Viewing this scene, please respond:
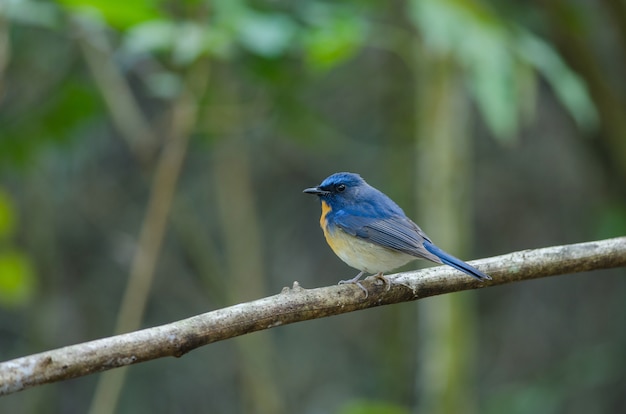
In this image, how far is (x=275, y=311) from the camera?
2611 millimetres

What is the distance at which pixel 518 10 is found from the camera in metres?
5.60

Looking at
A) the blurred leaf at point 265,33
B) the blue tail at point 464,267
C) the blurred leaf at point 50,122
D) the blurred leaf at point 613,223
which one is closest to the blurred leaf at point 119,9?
the blurred leaf at point 265,33

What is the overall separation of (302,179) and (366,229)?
3494 mm

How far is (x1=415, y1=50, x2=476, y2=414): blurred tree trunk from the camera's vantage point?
413 centimetres

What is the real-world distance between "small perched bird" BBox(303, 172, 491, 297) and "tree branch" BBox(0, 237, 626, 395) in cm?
38

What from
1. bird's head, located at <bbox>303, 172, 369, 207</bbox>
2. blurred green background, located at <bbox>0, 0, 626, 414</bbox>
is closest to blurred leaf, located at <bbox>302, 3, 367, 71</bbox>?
blurred green background, located at <bbox>0, 0, 626, 414</bbox>

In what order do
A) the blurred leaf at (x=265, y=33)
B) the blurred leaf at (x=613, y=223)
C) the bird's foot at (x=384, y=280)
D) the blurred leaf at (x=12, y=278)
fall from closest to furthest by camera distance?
the bird's foot at (x=384, y=280) → the blurred leaf at (x=265, y=33) → the blurred leaf at (x=12, y=278) → the blurred leaf at (x=613, y=223)

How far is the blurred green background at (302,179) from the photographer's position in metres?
4.08

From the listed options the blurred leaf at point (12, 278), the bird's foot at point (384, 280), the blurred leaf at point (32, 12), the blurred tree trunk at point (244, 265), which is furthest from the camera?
the blurred tree trunk at point (244, 265)

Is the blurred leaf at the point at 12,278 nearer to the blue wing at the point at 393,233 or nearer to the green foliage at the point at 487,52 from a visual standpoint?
the blue wing at the point at 393,233

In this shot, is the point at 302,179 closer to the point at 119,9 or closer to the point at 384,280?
the point at 119,9

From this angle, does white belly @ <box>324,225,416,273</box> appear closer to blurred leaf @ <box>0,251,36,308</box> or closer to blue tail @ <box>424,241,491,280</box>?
blue tail @ <box>424,241,491,280</box>

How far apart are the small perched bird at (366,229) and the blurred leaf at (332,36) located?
0.62m

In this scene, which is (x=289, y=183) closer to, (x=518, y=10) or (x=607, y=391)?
(x=518, y=10)
